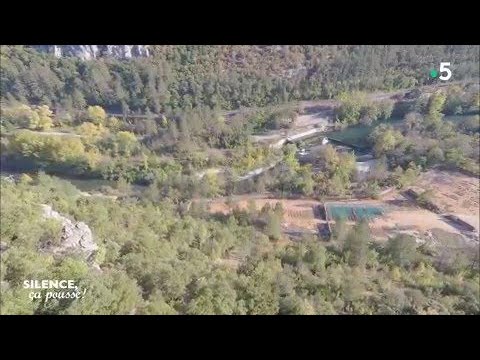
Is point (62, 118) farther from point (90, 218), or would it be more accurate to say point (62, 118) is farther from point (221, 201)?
point (221, 201)

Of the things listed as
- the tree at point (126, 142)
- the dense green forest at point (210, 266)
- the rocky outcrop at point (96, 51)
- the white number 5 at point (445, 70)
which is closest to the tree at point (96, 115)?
the tree at point (126, 142)

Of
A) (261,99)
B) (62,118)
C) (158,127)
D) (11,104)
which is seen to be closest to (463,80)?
(261,99)

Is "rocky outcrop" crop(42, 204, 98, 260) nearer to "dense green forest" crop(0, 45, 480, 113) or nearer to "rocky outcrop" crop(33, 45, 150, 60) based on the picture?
"dense green forest" crop(0, 45, 480, 113)

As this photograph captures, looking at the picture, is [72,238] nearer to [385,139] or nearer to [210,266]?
[210,266]

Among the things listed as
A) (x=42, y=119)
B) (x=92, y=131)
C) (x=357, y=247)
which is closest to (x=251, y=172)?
(x=357, y=247)

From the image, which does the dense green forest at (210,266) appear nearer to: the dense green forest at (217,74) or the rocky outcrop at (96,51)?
the dense green forest at (217,74)
